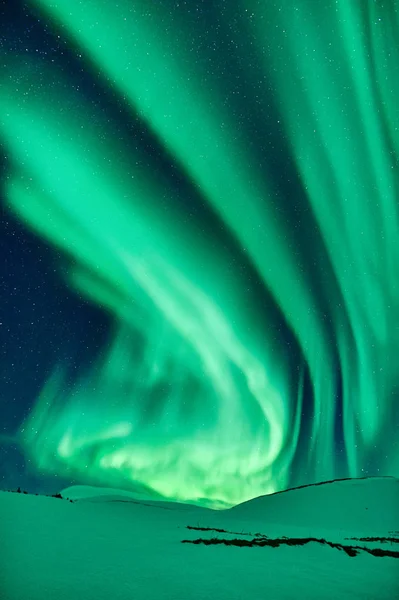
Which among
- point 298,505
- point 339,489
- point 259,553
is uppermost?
point 339,489

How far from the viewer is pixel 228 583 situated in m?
10.5

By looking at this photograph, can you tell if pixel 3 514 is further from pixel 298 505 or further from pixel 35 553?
pixel 298 505

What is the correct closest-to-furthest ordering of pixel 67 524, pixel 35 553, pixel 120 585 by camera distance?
pixel 120 585
pixel 35 553
pixel 67 524

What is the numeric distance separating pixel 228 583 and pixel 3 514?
15.6 metres

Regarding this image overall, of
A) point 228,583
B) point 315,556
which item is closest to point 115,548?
point 228,583

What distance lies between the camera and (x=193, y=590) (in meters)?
9.29

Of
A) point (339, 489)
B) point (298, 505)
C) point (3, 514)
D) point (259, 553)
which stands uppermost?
point (339, 489)

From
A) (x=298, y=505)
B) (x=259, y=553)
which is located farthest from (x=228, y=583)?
(x=298, y=505)

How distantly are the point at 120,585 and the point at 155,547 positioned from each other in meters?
7.62

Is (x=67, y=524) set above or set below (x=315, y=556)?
below

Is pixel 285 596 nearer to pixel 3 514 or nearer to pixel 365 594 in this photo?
pixel 365 594

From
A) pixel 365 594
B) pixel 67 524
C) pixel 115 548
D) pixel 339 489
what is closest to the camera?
pixel 365 594

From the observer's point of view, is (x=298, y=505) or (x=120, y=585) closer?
(x=120, y=585)

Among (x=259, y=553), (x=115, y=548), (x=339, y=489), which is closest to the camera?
(x=115, y=548)
